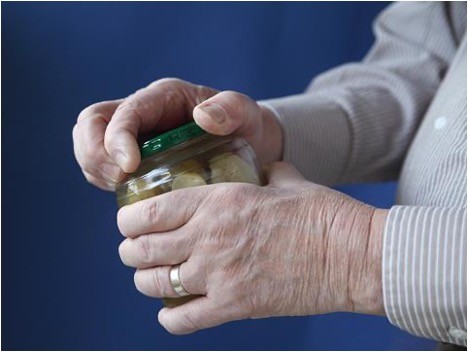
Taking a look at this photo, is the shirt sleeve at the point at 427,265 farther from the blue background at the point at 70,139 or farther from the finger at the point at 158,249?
the blue background at the point at 70,139

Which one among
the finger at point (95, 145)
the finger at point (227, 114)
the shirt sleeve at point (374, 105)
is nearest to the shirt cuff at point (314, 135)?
the shirt sleeve at point (374, 105)

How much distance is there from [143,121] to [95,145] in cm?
5

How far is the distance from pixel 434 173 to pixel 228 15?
60 centimetres

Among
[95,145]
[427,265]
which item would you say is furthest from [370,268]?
[95,145]

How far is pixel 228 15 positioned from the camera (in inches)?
43.5

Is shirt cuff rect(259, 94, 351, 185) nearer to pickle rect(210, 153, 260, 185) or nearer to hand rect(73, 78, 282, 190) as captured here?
hand rect(73, 78, 282, 190)

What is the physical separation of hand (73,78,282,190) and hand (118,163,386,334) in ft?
0.17

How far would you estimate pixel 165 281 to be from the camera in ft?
1.61

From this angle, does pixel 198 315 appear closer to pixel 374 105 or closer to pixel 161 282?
pixel 161 282

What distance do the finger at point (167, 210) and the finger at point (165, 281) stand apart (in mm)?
31

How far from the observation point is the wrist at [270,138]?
68cm

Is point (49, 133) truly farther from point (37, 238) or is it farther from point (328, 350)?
point (328, 350)

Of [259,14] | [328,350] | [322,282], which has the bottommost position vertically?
[328,350]

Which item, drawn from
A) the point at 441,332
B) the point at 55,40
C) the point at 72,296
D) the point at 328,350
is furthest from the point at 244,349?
the point at 441,332
